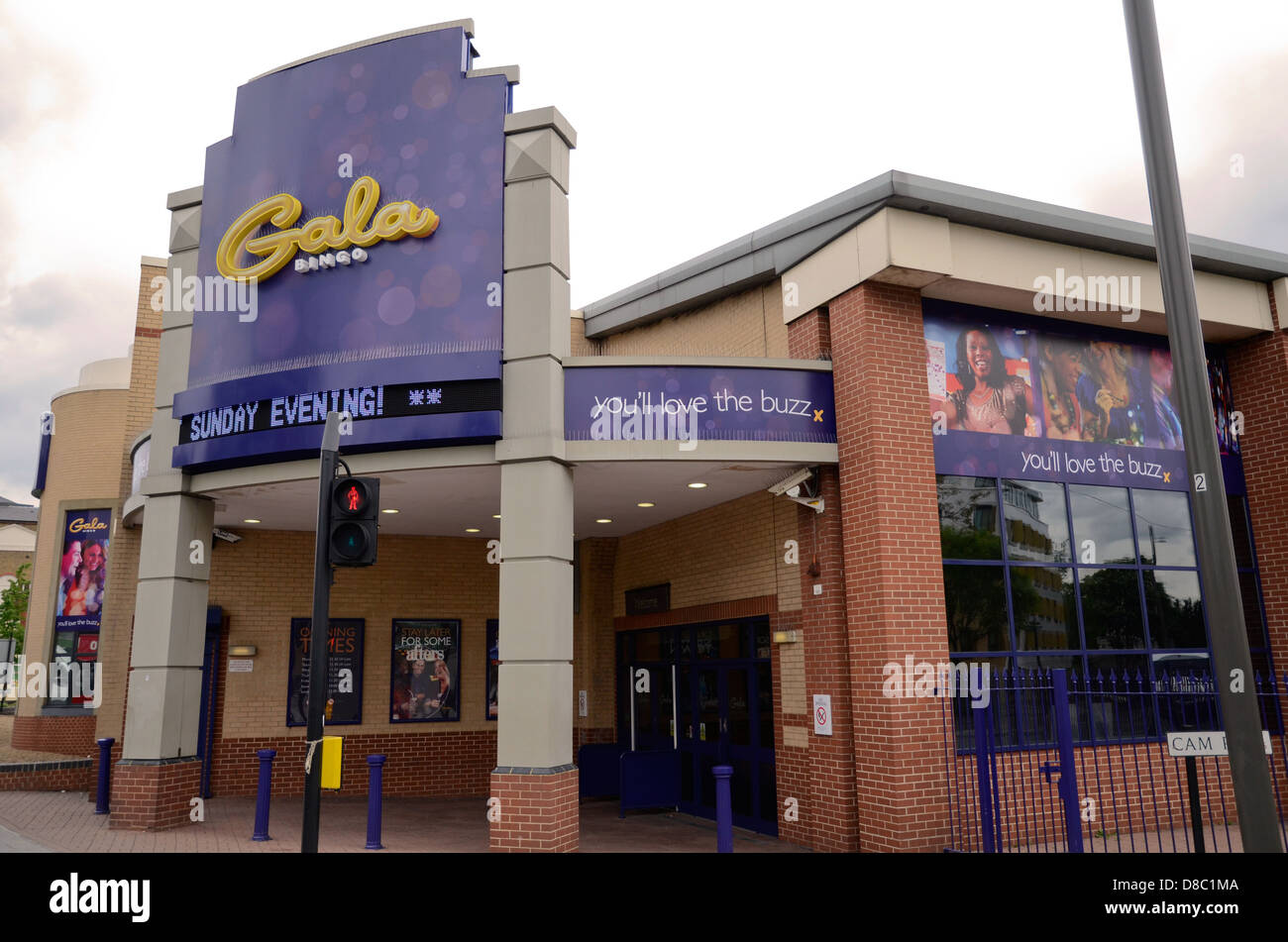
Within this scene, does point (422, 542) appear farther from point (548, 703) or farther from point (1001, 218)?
point (1001, 218)

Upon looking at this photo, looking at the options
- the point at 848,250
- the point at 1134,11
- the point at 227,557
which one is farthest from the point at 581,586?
the point at 1134,11

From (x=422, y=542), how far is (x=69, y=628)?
30.3 feet

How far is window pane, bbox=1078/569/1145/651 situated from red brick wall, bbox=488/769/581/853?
751 cm

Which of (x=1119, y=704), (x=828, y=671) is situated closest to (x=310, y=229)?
(x=828, y=671)

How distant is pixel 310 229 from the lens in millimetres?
12680

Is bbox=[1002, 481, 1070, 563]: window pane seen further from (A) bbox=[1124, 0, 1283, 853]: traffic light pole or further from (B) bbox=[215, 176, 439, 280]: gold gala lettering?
(B) bbox=[215, 176, 439, 280]: gold gala lettering

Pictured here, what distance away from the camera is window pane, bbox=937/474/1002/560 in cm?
1217

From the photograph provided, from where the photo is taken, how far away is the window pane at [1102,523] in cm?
1316

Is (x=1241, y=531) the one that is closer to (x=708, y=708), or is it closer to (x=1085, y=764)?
(x=1085, y=764)

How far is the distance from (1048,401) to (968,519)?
2460mm

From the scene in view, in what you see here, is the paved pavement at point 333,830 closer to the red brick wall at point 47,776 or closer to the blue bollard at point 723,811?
the red brick wall at point 47,776

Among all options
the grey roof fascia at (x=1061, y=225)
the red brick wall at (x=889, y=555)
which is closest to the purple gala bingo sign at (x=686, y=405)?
the red brick wall at (x=889, y=555)

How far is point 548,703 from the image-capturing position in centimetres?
1056

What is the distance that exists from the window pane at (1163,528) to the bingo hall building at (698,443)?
50 millimetres
